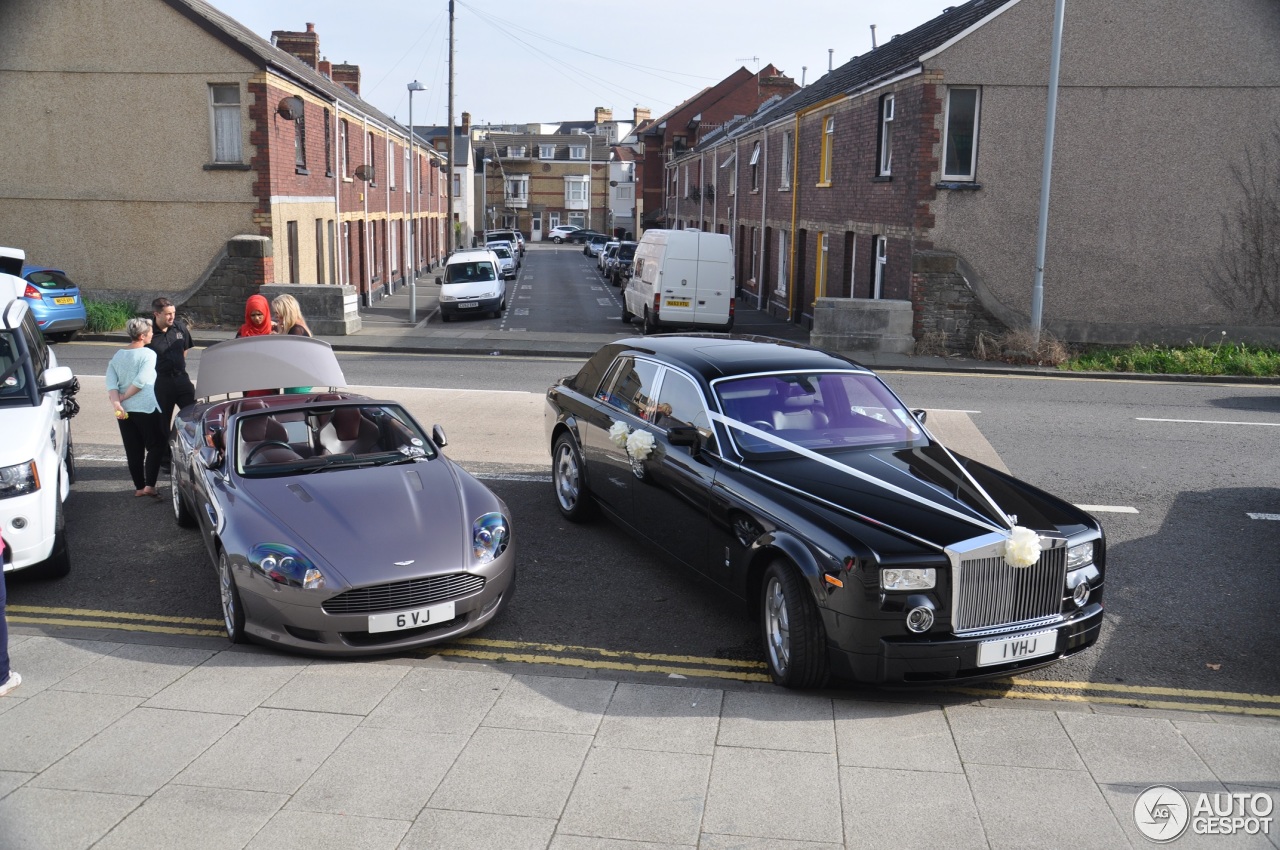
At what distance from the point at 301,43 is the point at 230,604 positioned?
124ft

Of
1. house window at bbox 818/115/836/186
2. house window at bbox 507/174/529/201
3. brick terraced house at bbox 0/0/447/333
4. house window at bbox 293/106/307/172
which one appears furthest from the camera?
house window at bbox 507/174/529/201

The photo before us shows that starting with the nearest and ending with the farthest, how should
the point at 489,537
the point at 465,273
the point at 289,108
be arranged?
the point at 489,537, the point at 289,108, the point at 465,273

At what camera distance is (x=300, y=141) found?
89.3ft

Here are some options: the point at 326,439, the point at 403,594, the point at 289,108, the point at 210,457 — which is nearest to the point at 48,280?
the point at 289,108

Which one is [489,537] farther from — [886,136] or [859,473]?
[886,136]

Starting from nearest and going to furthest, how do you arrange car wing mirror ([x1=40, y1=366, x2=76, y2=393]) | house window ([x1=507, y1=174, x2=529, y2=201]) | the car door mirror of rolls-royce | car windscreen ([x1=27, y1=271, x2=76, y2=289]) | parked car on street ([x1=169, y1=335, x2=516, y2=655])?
parked car on street ([x1=169, y1=335, x2=516, y2=655]) → the car door mirror of rolls-royce → car wing mirror ([x1=40, y1=366, x2=76, y2=393]) → car windscreen ([x1=27, y1=271, x2=76, y2=289]) → house window ([x1=507, y1=174, x2=529, y2=201])

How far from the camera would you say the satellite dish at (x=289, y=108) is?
2426 centimetres

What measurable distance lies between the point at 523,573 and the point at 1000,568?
3611mm

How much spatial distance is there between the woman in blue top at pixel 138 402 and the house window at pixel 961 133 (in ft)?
52.3

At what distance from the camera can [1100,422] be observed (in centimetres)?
1420

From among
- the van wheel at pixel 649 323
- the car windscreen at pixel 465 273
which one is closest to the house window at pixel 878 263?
the van wheel at pixel 649 323

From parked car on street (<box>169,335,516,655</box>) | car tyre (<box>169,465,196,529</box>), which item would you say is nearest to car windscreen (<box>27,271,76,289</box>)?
car tyre (<box>169,465,196,529</box>)

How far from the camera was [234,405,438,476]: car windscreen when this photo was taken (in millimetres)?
7250

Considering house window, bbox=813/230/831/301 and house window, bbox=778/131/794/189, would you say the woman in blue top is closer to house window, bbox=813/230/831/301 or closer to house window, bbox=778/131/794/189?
house window, bbox=813/230/831/301
